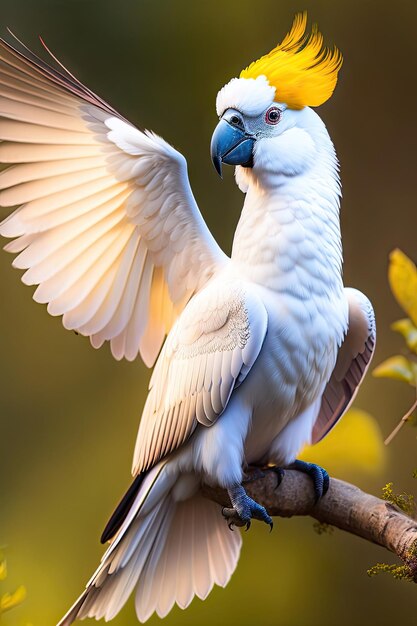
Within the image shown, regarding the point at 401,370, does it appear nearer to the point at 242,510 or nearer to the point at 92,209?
the point at 242,510

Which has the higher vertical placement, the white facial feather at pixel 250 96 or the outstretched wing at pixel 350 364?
the white facial feather at pixel 250 96

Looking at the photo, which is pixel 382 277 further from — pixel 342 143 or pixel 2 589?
pixel 2 589

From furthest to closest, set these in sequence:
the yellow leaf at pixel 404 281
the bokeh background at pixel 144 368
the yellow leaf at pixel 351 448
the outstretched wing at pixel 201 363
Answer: the bokeh background at pixel 144 368 → the yellow leaf at pixel 351 448 → the outstretched wing at pixel 201 363 → the yellow leaf at pixel 404 281

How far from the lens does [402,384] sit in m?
2.16

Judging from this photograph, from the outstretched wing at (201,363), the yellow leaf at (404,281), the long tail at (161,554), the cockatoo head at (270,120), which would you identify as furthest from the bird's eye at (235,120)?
the long tail at (161,554)

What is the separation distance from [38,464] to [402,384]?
0.89 metres

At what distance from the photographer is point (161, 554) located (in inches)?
50.4

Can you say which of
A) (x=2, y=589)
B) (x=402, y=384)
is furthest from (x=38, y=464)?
(x=402, y=384)

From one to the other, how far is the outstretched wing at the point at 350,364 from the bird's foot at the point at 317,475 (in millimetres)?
76

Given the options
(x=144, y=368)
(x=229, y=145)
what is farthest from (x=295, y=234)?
(x=144, y=368)

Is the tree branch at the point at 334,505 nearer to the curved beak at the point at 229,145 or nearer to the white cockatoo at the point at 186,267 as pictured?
the white cockatoo at the point at 186,267

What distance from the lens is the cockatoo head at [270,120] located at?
1.16 meters

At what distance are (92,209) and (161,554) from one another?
1.57ft

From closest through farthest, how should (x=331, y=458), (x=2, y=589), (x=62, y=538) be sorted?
(x=331, y=458)
(x=2, y=589)
(x=62, y=538)
